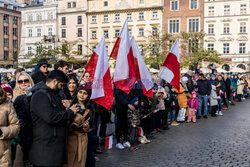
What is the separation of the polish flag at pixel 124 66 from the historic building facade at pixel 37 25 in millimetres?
50568

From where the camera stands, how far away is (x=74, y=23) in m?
54.1

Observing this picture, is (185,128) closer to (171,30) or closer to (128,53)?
(128,53)

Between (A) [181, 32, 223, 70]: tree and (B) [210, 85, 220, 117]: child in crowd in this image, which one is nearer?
(B) [210, 85, 220, 117]: child in crowd

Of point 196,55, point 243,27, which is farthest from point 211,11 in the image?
point 196,55

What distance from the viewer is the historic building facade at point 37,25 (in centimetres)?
5588

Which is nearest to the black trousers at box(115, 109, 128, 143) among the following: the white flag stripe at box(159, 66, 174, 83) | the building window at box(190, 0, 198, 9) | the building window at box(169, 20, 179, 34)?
the white flag stripe at box(159, 66, 174, 83)

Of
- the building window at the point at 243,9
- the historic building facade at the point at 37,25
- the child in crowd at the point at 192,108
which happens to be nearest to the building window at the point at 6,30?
the historic building facade at the point at 37,25

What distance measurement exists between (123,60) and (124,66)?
0.46 feet

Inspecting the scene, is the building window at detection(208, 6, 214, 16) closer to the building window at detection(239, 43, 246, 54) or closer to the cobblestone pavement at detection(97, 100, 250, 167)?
the building window at detection(239, 43, 246, 54)

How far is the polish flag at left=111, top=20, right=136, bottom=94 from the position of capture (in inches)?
258

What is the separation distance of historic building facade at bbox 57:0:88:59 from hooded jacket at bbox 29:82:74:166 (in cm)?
4957

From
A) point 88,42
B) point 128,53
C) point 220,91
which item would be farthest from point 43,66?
point 88,42

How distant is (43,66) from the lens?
21.6 feet

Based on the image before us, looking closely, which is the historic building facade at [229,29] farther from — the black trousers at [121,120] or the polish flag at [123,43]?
the polish flag at [123,43]
